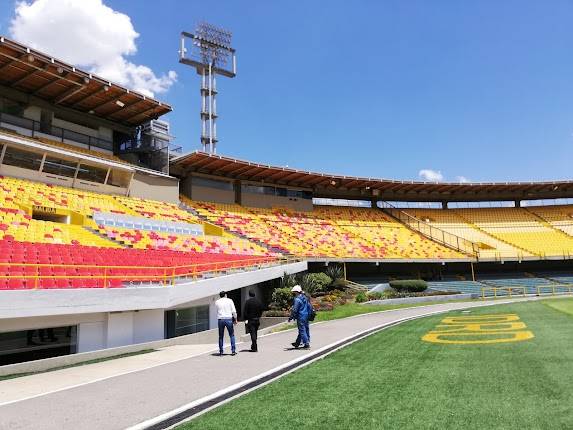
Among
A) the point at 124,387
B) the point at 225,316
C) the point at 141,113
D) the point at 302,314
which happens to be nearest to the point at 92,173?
the point at 141,113

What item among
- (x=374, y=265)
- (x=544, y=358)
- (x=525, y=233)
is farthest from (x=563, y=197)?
(x=544, y=358)

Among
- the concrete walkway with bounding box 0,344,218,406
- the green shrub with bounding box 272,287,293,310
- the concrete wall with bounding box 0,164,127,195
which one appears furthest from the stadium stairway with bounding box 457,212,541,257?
the concrete walkway with bounding box 0,344,218,406

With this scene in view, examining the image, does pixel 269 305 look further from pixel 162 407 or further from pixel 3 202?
pixel 162 407

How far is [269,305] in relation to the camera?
2456 centimetres

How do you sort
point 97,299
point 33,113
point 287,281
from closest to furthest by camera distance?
point 97,299
point 287,281
point 33,113

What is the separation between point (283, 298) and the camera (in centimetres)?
2288

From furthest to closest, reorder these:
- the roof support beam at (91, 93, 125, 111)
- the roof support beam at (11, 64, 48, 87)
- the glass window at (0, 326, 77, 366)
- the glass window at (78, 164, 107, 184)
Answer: the roof support beam at (91, 93, 125, 111) → the glass window at (78, 164, 107, 184) → the roof support beam at (11, 64, 48, 87) → the glass window at (0, 326, 77, 366)

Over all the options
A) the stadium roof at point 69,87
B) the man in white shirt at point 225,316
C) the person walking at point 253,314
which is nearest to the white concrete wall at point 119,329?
the man in white shirt at point 225,316

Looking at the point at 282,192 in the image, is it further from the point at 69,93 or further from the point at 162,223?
the point at 69,93

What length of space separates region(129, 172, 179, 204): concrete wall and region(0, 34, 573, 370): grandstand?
0.10m

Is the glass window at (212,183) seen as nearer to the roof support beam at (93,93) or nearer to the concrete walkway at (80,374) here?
the roof support beam at (93,93)

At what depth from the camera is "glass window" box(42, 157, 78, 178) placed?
1059 inches

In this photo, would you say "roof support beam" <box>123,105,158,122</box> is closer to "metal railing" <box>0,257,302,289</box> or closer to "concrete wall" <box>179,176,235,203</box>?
"concrete wall" <box>179,176,235,203</box>

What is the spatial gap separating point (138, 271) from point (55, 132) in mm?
20166
